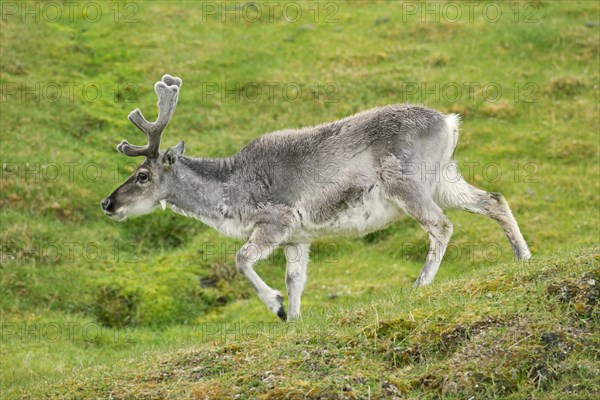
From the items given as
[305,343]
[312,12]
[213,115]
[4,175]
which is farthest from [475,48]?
[305,343]

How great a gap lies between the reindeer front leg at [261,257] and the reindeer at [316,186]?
0.06ft

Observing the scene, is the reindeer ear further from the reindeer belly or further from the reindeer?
the reindeer belly

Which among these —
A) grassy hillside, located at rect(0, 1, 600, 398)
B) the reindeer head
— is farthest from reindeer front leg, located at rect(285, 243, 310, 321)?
the reindeer head

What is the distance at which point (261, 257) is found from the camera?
13695 millimetres

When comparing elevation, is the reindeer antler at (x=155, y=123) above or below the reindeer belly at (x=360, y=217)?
above

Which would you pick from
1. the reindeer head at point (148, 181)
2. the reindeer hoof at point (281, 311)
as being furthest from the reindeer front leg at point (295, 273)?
the reindeer head at point (148, 181)

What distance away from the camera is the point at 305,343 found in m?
10.6

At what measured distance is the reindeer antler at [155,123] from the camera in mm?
14469

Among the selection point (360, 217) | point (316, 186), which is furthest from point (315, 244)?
point (360, 217)

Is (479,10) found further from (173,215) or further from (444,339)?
(444,339)

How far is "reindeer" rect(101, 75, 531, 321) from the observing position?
13.8m

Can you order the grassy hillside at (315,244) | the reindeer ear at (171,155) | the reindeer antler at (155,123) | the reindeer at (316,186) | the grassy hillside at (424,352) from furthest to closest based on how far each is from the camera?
the reindeer ear at (171,155) < the reindeer antler at (155,123) < the reindeer at (316,186) < the grassy hillside at (315,244) < the grassy hillside at (424,352)

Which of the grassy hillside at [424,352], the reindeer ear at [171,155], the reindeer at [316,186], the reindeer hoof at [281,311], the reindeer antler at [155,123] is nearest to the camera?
the grassy hillside at [424,352]

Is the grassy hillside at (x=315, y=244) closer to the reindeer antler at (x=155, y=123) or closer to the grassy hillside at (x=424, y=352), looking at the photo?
the grassy hillside at (x=424, y=352)
